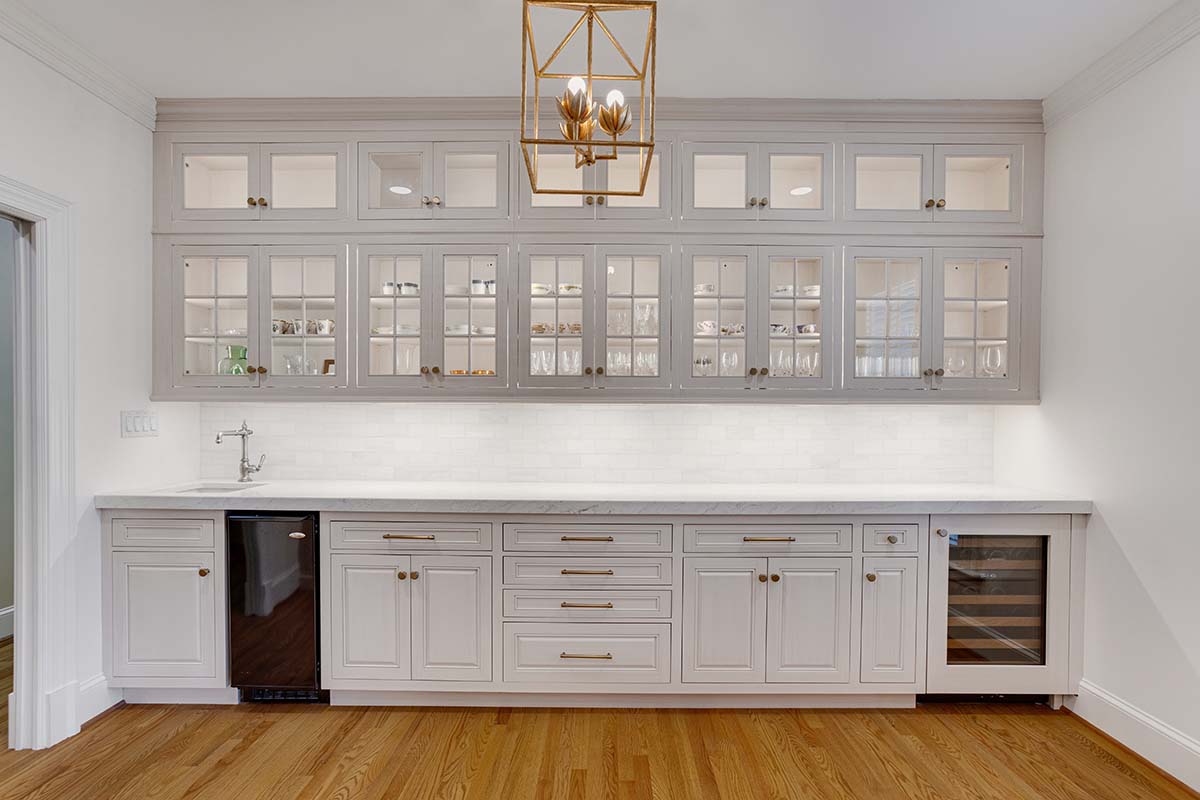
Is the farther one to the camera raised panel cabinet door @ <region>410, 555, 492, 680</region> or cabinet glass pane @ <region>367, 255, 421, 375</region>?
cabinet glass pane @ <region>367, 255, 421, 375</region>

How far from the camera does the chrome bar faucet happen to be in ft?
10.9

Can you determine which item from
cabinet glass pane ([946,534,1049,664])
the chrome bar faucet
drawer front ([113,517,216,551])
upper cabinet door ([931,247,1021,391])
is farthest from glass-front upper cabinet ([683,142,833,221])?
drawer front ([113,517,216,551])

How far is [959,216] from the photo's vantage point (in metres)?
3.11

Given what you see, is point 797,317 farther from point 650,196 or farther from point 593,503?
point 593,503

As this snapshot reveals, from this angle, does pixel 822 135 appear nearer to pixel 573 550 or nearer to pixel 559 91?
pixel 559 91

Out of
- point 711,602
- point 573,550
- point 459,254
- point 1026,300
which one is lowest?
point 711,602

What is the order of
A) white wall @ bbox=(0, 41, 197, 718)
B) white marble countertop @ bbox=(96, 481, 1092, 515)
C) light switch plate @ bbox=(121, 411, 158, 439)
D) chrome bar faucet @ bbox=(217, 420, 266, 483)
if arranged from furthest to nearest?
1. chrome bar faucet @ bbox=(217, 420, 266, 483)
2. light switch plate @ bbox=(121, 411, 158, 439)
3. white marble countertop @ bbox=(96, 481, 1092, 515)
4. white wall @ bbox=(0, 41, 197, 718)

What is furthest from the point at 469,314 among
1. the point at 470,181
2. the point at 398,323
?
the point at 470,181

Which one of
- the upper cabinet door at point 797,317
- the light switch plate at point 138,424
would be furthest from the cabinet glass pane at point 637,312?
the light switch plate at point 138,424

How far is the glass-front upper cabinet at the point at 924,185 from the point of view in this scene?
10.2ft

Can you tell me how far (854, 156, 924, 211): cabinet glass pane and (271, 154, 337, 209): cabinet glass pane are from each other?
2.63 meters

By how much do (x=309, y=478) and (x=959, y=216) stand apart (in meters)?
3.66

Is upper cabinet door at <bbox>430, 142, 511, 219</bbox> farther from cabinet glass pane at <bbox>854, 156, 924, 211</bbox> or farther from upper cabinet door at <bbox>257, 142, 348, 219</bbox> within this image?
cabinet glass pane at <bbox>854, 156, 924, 211</bbox>

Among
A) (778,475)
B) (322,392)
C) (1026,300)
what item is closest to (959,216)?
(1026,300)
